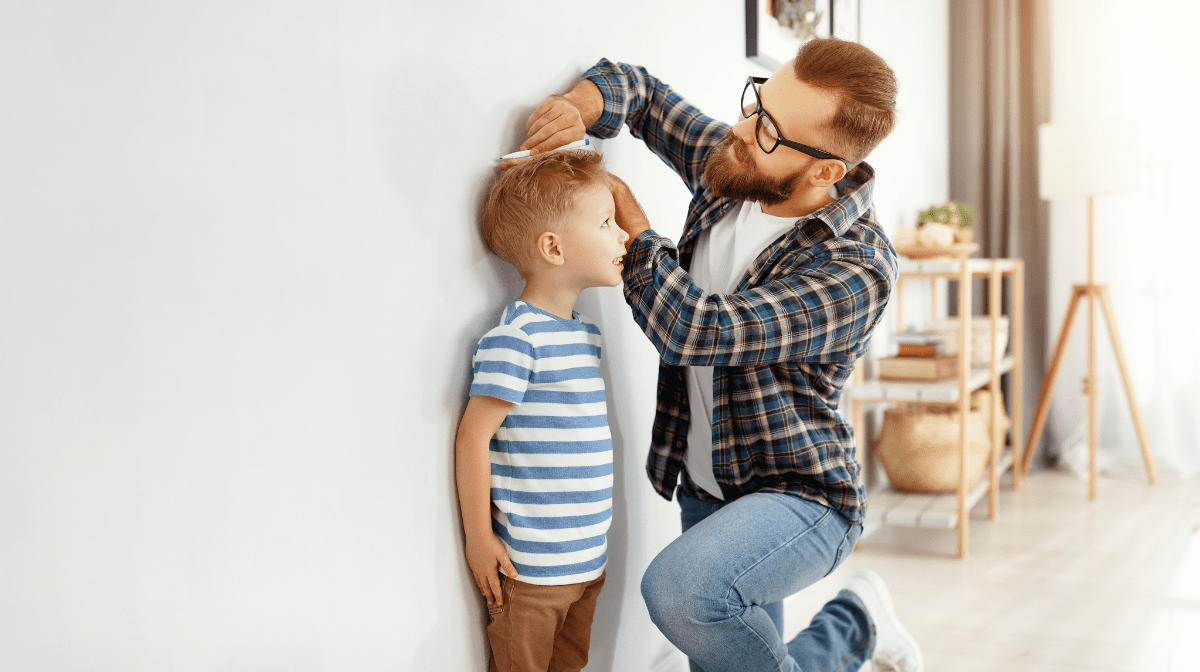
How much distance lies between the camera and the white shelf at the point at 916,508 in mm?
2626

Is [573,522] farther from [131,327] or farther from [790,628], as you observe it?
[790,628]

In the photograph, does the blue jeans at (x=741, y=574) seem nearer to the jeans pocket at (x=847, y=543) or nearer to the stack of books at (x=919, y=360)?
the jeans pocket at (x=847, y=543)

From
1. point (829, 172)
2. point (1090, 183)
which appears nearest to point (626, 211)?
point (829, 172)

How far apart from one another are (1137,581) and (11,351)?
2625 mm

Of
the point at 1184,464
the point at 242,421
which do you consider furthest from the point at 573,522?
the point at 1184,464

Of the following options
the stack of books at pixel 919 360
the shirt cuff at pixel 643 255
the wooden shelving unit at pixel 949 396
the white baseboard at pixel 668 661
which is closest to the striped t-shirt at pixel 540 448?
the shirt cuff at pixel 643 255

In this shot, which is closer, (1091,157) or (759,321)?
(759,321)

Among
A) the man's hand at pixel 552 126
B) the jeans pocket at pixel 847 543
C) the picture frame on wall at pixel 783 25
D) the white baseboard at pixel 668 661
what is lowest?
the white baseboard at pixel 668 661

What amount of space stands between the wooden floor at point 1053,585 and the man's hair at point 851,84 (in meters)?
1.21

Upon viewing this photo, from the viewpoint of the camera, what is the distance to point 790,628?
208cm

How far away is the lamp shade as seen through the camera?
3.18 meters

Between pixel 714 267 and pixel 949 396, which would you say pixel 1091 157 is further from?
pixel 714 267

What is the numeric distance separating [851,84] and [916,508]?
6.04 ft

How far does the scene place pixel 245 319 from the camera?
0.82 meters
